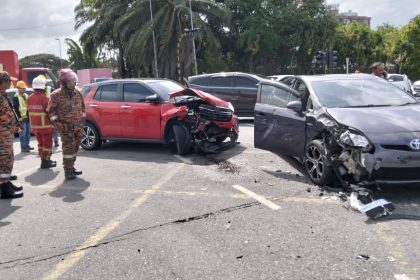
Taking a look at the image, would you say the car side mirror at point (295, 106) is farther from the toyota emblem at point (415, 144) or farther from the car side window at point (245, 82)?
the car side window at point (245, 82)

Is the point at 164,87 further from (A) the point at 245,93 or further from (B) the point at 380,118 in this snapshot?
(B) the point at 380,118

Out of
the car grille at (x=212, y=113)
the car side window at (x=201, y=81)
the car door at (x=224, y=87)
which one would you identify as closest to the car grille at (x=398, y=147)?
the car grille at (x=212, y=113)

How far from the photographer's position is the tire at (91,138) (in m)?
10.4

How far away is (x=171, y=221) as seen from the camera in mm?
5184

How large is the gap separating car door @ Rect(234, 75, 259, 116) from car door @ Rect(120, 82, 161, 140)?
520 centimetres

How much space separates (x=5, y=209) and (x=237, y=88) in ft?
31.4

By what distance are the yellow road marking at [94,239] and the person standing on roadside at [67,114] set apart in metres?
1.72

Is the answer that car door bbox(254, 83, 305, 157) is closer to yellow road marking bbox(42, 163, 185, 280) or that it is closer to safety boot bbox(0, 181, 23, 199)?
yellow road marking bbox(42, 163, 185, 280)

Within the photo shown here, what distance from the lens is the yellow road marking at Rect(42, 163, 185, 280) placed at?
4.00 meters

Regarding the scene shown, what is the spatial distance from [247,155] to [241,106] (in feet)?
19.1

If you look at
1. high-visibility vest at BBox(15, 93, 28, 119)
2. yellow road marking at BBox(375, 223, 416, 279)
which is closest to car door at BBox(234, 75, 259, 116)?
high-visibility vest at BBox(15, 93, 28, 119)

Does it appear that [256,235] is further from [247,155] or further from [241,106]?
[241,106]

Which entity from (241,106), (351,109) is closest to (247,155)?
(351,109)

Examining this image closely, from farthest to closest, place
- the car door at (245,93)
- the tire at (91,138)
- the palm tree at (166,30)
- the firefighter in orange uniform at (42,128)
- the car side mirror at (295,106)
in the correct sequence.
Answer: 1. the palm tree at (166,30)
2. the car door at (245,93)
3. the tire at (91,138)
4. the firefighter in orange uniform at (42,128)
5. the car side mirror at (295,106)
